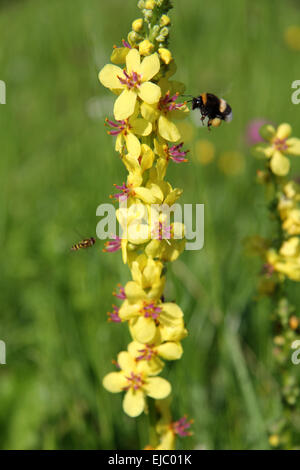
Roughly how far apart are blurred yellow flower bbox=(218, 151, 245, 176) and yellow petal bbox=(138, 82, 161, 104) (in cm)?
366

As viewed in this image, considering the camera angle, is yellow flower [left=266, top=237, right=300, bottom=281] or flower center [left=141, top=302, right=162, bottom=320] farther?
yellow flower [left=266, top=237, right=300, bottom=281]

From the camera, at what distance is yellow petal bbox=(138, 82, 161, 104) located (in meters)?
1.61

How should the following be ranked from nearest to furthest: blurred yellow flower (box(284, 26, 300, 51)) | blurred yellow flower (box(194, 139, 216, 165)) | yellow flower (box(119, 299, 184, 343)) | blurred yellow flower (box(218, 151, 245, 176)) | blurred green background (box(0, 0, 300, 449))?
yellow flower (box(119, 299, 184, 343)), blurred green background (box(0, 0, 300, 449)), blurred yellow flower (box(218, 151, 245, 176)), blurred yellow flower (box(194, 139, 216, 165)), blurred yellow flower (box(284, 26, 300, 51))

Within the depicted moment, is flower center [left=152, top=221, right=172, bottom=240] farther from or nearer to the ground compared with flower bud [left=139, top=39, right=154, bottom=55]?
nearer to the ground

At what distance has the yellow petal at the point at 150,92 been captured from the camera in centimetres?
161

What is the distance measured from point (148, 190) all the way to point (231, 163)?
13.3 ft

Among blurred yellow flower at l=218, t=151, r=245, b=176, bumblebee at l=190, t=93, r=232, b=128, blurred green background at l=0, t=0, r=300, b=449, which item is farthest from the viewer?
blurred yellow flower at l=218, t=151, r=245, b=176

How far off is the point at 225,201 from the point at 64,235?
1816 millimetres

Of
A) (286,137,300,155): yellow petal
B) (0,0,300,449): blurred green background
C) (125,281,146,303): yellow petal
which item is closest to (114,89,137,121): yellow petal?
(0,0,300,449): blurred green background

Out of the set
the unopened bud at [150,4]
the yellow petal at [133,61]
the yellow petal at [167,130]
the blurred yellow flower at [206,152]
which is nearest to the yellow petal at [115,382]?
the yellow petal at [167,130]

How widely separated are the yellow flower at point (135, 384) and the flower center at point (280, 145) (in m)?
1.21

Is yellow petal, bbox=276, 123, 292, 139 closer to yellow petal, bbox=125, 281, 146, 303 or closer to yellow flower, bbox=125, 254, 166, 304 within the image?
yellow flower, bbox=125, 254, 166, 304

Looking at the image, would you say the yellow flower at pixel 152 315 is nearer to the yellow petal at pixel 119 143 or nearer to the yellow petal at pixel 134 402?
the yellow petal at pixel 134 402
